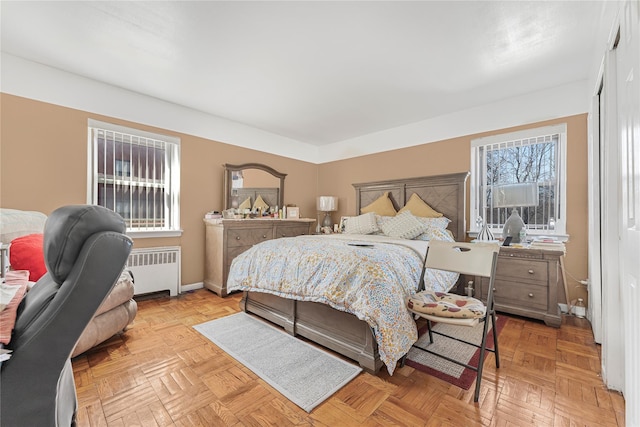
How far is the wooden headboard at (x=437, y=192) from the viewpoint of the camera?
363cm

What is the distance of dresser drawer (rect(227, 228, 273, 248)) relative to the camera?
3807 mm

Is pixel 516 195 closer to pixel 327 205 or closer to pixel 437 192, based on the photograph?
pixel 437 192

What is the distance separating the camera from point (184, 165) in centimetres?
388

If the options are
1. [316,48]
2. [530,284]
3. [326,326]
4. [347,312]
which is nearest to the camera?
[347,312]

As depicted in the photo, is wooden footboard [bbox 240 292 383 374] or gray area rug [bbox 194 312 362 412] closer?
gray area rug [bbox 194 312 362 412]

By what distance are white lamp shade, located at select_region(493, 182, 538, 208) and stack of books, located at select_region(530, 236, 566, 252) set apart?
0.42m

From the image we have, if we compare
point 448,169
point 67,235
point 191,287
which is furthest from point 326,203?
point 67,235

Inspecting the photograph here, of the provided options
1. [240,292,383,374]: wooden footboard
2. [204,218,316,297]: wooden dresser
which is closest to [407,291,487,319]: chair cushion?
[240,292,383,374]: wooden footboard

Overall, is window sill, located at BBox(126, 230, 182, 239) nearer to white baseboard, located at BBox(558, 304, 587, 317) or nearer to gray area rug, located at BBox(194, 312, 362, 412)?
gray area rug, located at BBox(194, 312, 362, 412)

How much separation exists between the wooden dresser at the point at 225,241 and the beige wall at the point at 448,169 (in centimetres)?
175

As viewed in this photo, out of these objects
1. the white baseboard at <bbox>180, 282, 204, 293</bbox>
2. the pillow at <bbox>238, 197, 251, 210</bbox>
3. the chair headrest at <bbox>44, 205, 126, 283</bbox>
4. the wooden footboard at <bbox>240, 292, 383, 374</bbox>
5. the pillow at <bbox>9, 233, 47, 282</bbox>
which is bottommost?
the white baseboard at <bbox>180, 282, 204, 293</bbox>

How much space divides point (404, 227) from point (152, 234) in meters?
3.30

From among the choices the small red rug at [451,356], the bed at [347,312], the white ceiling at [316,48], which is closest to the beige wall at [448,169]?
the bed at [347,312]

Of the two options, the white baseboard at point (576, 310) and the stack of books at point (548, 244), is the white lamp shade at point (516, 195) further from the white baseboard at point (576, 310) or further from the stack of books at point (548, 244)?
the white baseboard at point (576, 310)
